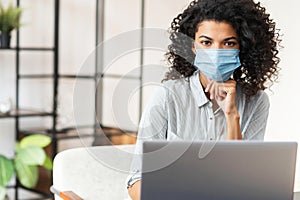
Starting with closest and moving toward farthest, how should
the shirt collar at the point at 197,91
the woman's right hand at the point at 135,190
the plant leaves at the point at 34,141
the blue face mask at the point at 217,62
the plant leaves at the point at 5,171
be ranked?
1. the woman's right hand at the point at 135,190
2. the blue face mask at the point at 217,62
3. the shirt collar at the point at 197,91
4. the plant leaves at the point at 5,171
5. the plant leaves at the point at 34,141

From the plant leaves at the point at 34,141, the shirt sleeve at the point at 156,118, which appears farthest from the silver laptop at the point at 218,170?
the plant leaves at the point at 34,141

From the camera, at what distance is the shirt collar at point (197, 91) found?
194 centimetres

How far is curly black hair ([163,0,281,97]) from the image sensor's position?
1.90 metres

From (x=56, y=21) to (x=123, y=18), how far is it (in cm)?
56

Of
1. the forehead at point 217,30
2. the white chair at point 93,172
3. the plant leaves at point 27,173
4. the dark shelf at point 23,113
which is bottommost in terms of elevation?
the plant leaves at point 27,173

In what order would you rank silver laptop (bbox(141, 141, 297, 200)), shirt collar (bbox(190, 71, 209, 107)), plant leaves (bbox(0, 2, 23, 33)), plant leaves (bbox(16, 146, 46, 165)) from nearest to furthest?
silver laptop (bbox(141, 141, 297, 200)) → shirt collar (bbox(190, 71, 209, 107)) → plant leaves (bbox(16, 146, 46, 165)) → plant leaves (bbox(0, 2, 23, 33))

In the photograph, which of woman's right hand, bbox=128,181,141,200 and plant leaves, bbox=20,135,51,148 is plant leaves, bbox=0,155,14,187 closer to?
plant leaves, bbox=20,135,51,148

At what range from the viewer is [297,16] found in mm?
2908

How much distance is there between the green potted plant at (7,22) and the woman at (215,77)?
1.97 metres

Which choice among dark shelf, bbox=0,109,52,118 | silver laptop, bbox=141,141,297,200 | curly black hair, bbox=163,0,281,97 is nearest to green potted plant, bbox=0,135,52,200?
dark shelf, bbox=0,109,52,118

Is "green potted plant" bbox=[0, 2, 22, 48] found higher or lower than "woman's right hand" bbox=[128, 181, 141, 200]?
higher

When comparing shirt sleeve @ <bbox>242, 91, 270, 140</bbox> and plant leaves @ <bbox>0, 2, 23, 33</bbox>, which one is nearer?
shirt sleeve @ <bbox>242, 91, 270, 140</bbox>

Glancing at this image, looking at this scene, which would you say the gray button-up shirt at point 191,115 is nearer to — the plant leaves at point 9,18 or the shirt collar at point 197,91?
the shirt collar at point 197,91

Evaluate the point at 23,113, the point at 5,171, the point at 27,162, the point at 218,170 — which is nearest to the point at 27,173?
the point at 27,162
